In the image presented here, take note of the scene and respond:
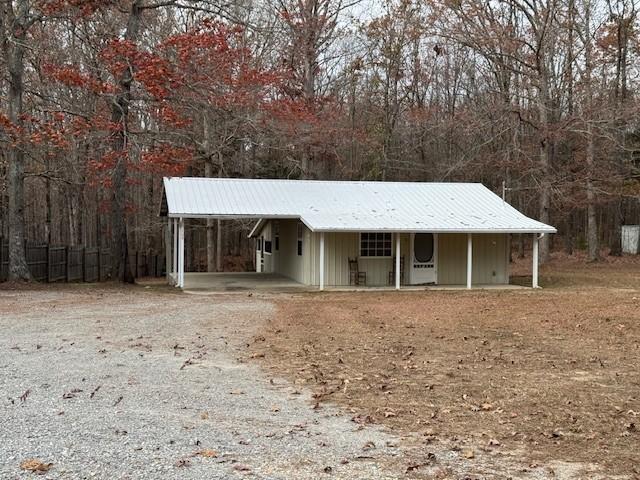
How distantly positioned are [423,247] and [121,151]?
28.7ft

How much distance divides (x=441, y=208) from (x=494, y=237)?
1.77 metres

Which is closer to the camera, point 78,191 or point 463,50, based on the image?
point 78,191

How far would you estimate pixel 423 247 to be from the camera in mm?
18797

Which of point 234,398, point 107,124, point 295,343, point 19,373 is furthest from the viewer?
point 107,124

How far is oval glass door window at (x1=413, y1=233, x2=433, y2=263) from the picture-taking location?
1867 cm

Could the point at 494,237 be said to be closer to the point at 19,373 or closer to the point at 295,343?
the point at 295,343

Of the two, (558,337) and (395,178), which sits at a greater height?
(395,178)

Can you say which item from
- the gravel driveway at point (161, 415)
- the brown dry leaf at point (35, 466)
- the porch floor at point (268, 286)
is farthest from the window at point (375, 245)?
the brown dry leaf at point (35, 466)

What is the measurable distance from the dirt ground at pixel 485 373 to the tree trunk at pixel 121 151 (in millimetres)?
6924

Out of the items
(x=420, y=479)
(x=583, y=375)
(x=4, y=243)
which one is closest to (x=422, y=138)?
(x=4, y=243)

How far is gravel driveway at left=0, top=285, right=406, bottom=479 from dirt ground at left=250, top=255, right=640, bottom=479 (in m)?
0.42

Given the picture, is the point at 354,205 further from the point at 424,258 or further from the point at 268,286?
the point at 268,286

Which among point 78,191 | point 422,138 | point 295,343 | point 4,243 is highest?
point 422,138

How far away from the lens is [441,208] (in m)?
19.4
